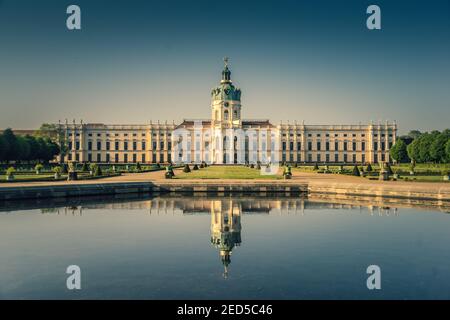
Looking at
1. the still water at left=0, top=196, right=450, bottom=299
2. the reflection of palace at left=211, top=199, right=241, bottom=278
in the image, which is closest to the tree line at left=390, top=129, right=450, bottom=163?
the still water at left=0, top=196, right=450, bottom=299

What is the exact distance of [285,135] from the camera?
3354 inches

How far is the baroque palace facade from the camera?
82062mm

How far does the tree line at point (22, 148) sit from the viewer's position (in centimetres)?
4817

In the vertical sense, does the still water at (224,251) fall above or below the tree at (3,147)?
below

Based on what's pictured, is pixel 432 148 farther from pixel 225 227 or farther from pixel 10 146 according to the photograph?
pixel 10 146

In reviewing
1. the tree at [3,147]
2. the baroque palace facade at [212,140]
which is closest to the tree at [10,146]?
the tree at [3,147]

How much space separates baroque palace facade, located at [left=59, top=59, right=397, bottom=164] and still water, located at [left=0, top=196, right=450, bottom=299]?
64.7 metres

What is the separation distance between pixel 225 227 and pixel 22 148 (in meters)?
43.7

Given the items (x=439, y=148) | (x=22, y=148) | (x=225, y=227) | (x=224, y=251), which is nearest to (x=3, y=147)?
(x=22, y=148)

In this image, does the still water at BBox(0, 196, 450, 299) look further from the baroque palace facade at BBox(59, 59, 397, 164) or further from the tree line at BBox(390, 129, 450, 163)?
the baroque palace facade at BBox(59, 59, 397, 164)

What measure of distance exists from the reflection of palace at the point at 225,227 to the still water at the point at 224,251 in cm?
4

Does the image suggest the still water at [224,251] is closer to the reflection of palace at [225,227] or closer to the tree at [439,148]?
the reflection of palace at [225,227]
